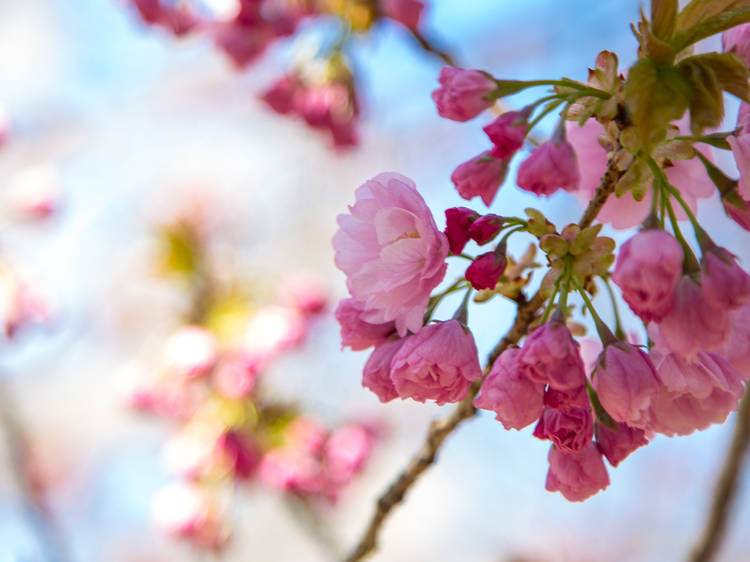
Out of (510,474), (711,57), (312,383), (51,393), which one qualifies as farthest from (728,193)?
(51,393)

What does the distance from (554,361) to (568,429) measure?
8 cm

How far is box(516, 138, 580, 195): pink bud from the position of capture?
82cm

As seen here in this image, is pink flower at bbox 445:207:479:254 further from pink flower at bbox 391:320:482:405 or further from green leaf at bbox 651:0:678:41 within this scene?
green leaf at bbox 651:0:678:41

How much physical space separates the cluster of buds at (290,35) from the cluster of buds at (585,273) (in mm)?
1596

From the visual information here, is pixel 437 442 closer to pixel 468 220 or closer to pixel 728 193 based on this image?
pixel 468 220

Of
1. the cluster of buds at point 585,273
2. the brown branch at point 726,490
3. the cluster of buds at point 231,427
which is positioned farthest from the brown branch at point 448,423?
the cluster of buds at point 231,427

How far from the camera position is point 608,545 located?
15.4ft

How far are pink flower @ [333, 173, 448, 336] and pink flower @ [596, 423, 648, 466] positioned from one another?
0.24 meters

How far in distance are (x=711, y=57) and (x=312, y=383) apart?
14.3 feet

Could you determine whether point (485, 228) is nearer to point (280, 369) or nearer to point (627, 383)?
point (627, 383)

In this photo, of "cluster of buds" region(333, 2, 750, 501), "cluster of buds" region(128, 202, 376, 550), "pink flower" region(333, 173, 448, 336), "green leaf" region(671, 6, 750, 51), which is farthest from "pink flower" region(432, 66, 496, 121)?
"cluster of buds" region(128, 202, 376, 550)

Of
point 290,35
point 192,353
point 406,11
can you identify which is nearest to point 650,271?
point 406,11

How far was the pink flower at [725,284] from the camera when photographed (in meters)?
0.66

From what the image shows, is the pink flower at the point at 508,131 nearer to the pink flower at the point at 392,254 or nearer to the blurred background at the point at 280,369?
the pink flower at the point at 392,254
